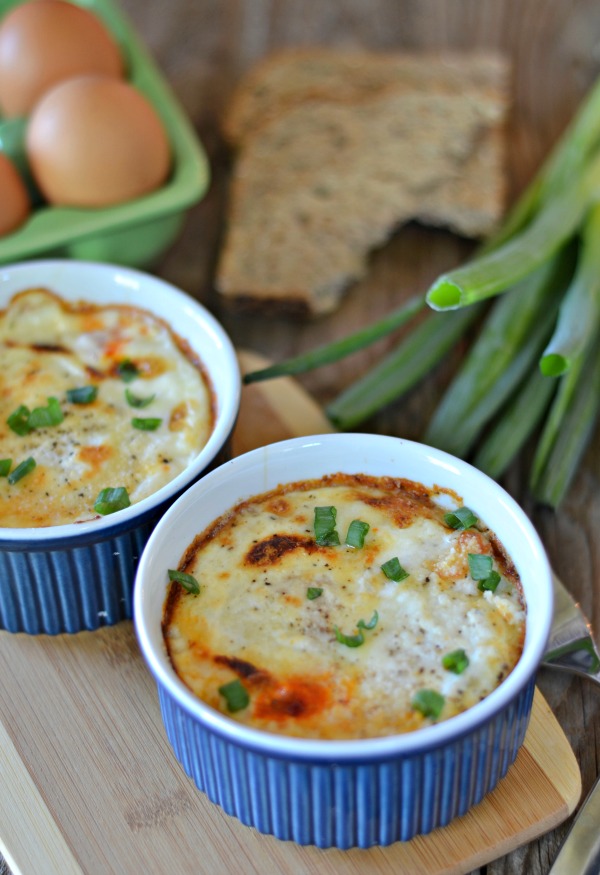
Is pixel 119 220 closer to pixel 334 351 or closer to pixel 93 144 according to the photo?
pixel 93 144

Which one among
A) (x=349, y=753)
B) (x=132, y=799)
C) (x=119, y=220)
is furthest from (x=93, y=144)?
(x=349, y=753)

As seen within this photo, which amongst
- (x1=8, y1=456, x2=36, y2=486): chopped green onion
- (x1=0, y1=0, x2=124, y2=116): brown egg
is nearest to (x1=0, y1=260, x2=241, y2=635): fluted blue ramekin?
(x1=8, y1=456, x2=36, y2=486): chopped green onion

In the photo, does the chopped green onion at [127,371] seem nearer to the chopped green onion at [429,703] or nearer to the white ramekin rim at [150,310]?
the white ramekin rim at [150,310]

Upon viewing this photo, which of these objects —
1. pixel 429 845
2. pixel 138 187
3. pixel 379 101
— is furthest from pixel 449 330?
pixel 429 845

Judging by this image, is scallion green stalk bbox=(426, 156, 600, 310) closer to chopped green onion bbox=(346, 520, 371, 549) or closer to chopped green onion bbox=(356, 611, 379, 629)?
chopped green onion bbox=(346, 520, 371, 549)

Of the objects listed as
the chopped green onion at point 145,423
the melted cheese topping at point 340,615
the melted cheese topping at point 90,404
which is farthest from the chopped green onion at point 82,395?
the melted cheese topping at point 340,615

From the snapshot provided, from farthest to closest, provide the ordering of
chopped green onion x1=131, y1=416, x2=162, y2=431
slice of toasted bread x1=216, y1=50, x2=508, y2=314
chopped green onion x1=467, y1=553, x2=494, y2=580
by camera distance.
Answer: slice of toasted bread x1=216, y1=50, x2=508, y2=314 → chopped green onion x1=131, y1=416, x2=162, y2=431 → chopped green onion x1=467, y1=553, x2=494, y2=580
